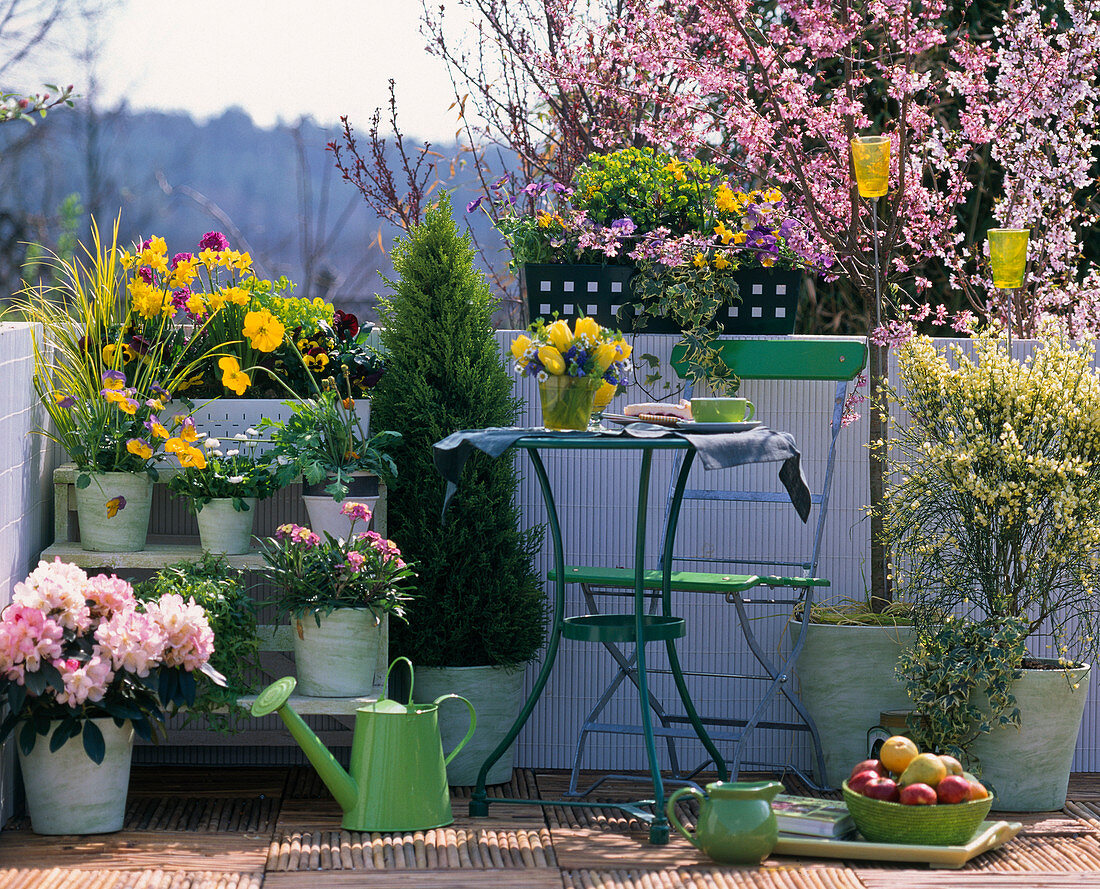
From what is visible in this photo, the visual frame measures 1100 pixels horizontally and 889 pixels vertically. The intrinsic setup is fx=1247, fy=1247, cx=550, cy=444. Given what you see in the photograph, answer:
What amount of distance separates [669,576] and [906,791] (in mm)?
754

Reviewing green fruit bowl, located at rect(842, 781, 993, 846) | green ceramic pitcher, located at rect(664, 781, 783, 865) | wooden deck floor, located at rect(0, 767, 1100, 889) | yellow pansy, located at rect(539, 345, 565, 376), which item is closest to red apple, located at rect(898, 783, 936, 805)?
green fruit bowl, located at rect(842, 781, 993, 846)

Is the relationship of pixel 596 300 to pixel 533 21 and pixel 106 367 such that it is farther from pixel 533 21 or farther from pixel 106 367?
pixel 533 21

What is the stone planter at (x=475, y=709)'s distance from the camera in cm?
346

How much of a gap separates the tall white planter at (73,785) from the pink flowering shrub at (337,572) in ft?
1.68

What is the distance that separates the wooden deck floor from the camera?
8.52 feet

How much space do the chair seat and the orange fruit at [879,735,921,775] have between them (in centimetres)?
52

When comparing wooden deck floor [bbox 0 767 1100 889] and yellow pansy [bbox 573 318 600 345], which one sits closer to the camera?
wooden deck floor [bbox 0 767 1100 889]

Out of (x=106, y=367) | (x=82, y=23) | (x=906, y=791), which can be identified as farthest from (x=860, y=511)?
(x=82, y=23)

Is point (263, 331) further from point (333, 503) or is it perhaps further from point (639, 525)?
point (639, 525)

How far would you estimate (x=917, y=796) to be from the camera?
2.80 m

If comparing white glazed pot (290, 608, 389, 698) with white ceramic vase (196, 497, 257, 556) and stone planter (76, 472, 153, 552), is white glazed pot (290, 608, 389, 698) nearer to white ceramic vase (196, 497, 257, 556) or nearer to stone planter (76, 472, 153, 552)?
white ceramic vase (196, 497, 257, 556)

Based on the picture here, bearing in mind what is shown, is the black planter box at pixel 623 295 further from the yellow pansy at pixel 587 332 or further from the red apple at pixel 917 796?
the red apple at pixel 917 796

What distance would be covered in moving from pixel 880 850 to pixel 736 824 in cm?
34

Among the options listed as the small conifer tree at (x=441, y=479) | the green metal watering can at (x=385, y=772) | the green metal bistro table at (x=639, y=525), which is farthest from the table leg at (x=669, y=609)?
the green metal watering can at (x=385, y=772)
